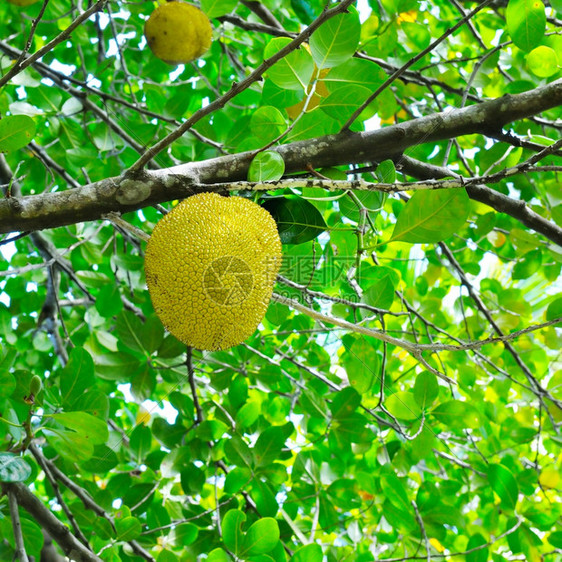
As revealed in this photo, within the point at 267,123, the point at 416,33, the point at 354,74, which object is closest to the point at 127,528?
the point at 267,123

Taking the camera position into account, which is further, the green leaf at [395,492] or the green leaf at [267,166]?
the green leaf at [395,492]

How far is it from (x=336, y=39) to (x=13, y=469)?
0.87 meters

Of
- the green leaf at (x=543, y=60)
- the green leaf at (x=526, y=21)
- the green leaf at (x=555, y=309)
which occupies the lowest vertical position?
the green leaf at (x=555, y=309)

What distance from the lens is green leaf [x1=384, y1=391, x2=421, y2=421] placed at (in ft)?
4.37

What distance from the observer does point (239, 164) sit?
39.9 inches

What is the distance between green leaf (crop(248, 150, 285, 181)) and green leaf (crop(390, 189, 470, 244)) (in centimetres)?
21

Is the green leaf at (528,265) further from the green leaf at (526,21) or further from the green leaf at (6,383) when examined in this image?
the green leaf at (6,383)

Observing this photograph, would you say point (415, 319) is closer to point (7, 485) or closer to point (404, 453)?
point (404, 453)

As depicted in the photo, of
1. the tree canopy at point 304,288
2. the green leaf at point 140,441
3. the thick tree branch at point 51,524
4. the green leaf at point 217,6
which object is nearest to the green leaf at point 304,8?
the tree canopy at point 304,288

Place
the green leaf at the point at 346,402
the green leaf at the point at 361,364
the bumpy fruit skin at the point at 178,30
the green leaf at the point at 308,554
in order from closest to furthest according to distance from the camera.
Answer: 1. the green leaf at the point at 308,554
2. the green leaf at the point at 361,364
3. the green leaf at the point at 346,402
4. the bumpy fruit skin at the point at 178,30

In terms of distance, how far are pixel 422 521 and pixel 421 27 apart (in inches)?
53.4

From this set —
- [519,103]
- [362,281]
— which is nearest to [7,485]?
[362,281]

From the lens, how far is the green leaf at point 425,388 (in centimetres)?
130
